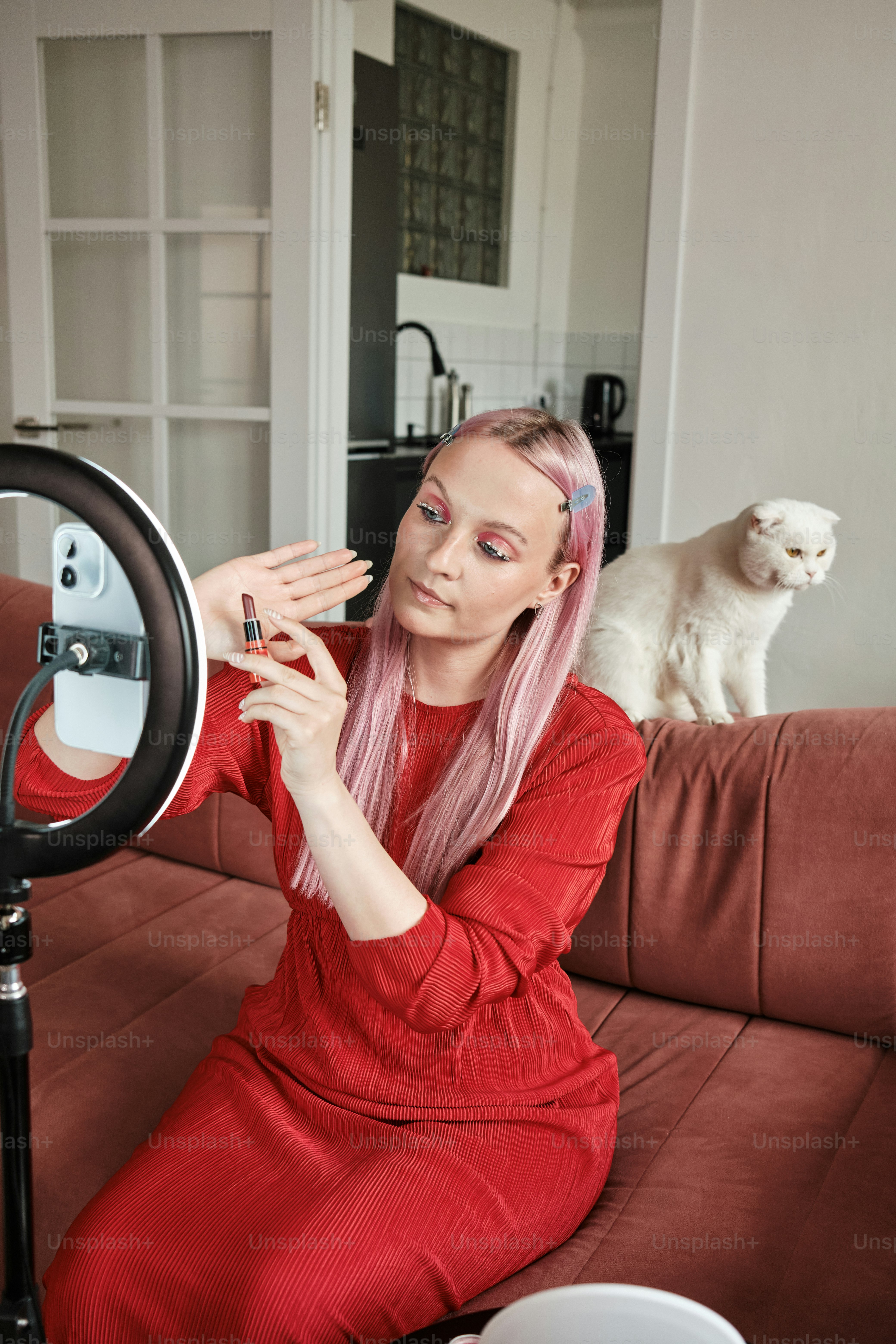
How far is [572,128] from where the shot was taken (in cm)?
512

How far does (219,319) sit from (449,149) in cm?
209

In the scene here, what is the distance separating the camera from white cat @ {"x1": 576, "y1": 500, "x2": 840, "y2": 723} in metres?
1.61

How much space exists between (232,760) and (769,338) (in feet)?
5.38

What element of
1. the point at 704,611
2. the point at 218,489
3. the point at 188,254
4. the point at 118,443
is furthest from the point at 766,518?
the point at 118,443

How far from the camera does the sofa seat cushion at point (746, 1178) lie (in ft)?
3.39

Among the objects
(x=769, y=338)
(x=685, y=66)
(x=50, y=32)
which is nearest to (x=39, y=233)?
(x=50, y=32)

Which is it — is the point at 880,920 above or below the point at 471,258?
below

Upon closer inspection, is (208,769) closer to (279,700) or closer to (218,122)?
(279,700)

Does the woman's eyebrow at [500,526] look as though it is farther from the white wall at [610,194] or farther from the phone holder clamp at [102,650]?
the white wall at [610,194]

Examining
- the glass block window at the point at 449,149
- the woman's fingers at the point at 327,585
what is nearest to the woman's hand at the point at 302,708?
the woman's fingers at the point at 327,585

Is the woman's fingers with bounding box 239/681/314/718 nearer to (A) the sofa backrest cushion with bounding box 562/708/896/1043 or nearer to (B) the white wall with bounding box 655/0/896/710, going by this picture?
(A) the sofa backrest cushion with bounding box 562/708/896/1043

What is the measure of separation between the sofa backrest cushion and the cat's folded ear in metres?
0.29

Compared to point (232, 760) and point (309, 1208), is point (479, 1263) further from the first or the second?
point (232, 760)

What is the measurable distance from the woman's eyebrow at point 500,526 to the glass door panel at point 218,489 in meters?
1.96
